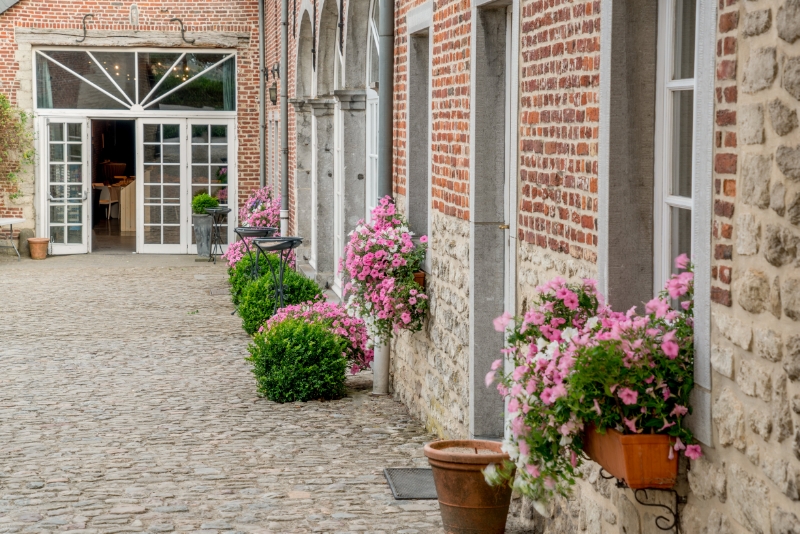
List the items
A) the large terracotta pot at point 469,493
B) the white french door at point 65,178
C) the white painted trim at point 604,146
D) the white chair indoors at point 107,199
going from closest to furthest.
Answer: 1. the white painted trim at point 604,146
2. the large terracotta pot at point 469,493
3. the white french door at point 65,178
4. the white chair indoors at point 107,199

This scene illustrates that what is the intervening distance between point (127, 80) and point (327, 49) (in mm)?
7080

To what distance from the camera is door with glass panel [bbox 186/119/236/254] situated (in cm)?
1892

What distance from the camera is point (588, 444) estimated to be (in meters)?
3.47

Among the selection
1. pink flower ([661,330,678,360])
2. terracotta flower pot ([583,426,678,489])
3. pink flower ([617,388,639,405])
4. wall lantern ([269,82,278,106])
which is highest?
wall lantern ([269,82,278,106])

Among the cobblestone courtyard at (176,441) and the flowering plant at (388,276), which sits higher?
the flowering plant at (388,276)

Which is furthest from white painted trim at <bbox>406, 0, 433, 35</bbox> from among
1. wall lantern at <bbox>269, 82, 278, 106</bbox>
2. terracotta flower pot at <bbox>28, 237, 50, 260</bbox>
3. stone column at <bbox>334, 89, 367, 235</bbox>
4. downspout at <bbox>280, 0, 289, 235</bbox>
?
terracotta flower pot at <bbox>28, 237, 50, 260</bbox>

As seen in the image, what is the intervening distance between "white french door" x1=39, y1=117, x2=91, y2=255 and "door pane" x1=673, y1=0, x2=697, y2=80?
1596 cm

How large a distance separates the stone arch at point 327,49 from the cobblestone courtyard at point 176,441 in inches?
114

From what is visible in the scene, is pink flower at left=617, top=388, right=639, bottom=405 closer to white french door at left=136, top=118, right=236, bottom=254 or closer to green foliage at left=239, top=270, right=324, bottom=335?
green foliage at left=239, top=270, right=324, bottom=335

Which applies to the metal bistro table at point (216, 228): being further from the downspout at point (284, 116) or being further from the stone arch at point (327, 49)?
the stone arch at point (327, 49)

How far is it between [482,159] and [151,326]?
6421mm

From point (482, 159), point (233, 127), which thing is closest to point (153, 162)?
point (233, 127)

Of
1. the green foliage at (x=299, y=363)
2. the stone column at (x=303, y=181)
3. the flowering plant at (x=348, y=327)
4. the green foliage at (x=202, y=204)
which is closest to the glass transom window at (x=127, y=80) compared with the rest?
the green foliage at (x=202, y=204)

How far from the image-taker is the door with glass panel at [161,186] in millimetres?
18750
